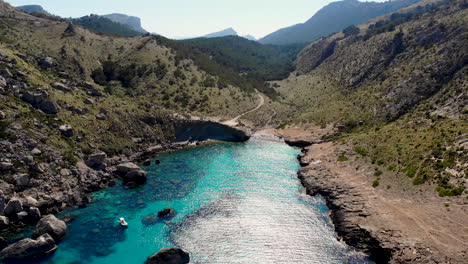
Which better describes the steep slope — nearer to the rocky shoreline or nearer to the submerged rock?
the submerged rock

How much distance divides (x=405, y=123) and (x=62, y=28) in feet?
478

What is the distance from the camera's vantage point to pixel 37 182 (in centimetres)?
5997

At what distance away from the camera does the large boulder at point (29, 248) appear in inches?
1746

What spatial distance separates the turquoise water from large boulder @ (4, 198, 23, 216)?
8.05 meters

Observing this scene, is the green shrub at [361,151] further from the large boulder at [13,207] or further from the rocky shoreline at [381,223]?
the large boulder at [13,207]

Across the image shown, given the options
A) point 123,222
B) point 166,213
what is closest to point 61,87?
point 123,222

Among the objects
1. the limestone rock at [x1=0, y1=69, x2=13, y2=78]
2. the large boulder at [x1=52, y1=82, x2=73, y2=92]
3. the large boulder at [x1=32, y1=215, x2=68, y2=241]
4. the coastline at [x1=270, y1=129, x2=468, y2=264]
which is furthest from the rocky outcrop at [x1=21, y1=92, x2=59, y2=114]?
the coastline at [x1=270, y1=129, x2=468, y2=264]

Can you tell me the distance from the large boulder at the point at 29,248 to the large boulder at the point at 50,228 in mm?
1818

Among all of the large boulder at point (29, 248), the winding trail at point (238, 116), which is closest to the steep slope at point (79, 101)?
the winding trail at point (238, 116)

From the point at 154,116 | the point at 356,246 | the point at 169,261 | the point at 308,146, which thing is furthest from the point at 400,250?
the point at 154,116

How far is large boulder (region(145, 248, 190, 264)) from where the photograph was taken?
44.3 metres

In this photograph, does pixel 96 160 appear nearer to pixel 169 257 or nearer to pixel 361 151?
pixel 169 257

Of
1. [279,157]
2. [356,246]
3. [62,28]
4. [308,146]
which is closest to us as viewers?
[356,246]

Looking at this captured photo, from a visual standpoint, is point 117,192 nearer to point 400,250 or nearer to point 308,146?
point 400,250
